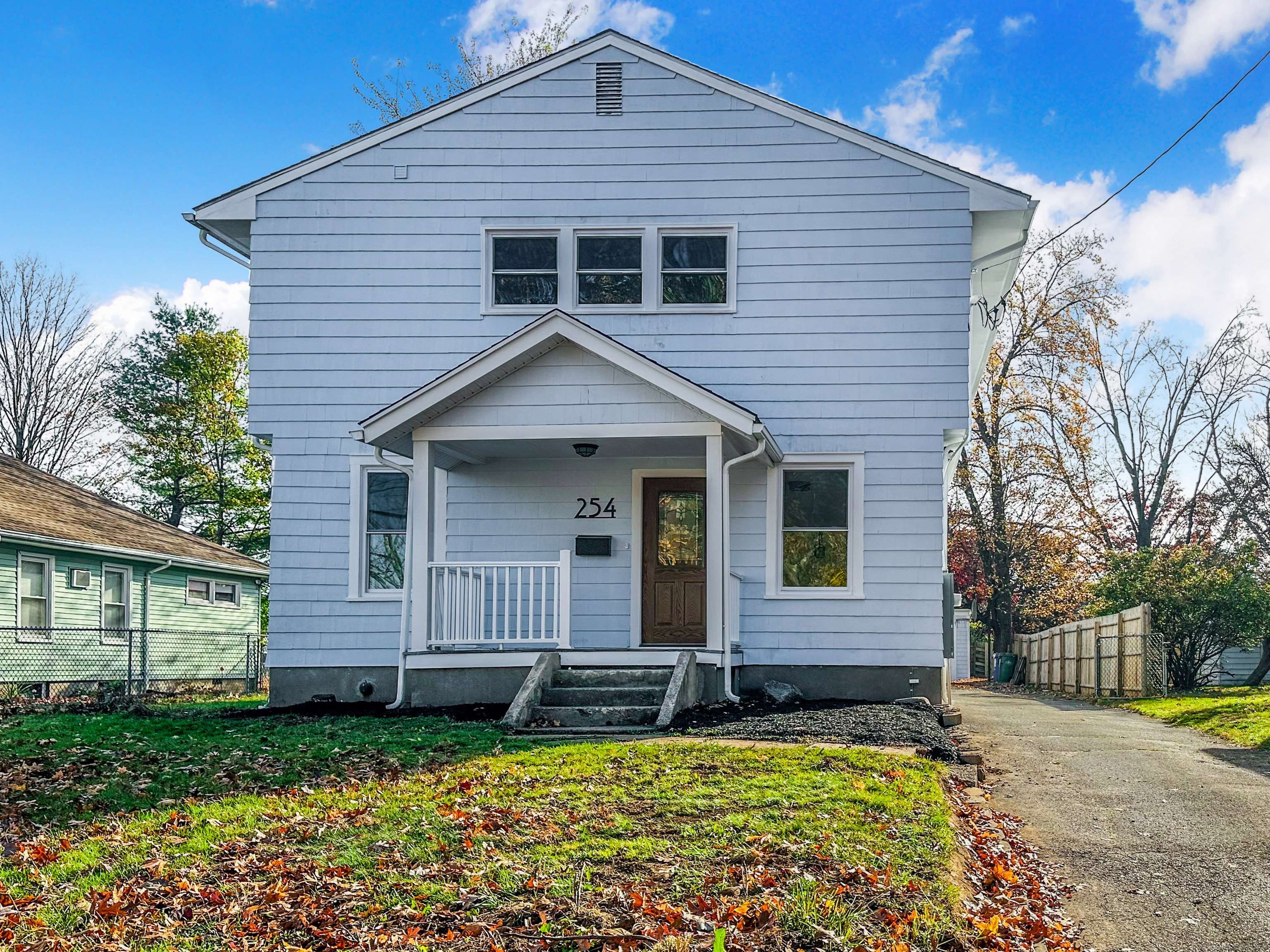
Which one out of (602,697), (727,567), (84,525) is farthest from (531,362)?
(84,525)

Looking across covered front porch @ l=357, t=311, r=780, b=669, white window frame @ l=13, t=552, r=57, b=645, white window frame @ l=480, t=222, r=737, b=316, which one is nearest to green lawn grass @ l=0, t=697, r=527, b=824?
covered front porch @ l=357, t=311, r=780, b=669

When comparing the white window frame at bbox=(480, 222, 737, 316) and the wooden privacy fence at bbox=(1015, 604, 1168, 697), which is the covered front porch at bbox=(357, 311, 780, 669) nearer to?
the white window frame at bbox=(480, 222, 737, 316)

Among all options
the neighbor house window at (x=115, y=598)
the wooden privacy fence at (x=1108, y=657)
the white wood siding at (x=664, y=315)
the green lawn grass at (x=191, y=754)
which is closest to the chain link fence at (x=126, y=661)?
the neighbor house window at (x=115, y=598)

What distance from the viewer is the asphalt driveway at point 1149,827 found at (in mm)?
5133

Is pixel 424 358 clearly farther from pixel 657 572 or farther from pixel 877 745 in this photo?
pixel 877 745

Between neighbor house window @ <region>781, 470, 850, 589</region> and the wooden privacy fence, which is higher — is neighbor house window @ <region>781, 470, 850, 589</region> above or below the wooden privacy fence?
above

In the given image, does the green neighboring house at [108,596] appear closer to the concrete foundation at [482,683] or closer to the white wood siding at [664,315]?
the concrete foundation at [482,683]

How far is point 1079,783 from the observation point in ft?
28.9

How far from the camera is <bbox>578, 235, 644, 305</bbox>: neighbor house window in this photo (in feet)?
45.5

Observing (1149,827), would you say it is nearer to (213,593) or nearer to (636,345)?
(636,345)

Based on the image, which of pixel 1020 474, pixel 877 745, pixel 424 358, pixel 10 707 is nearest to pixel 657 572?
pixel 424 358

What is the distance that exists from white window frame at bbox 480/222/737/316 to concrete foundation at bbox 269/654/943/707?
4182 mm

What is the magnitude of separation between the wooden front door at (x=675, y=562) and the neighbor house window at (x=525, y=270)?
2528 millimetres

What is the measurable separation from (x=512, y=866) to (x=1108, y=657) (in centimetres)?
1820
